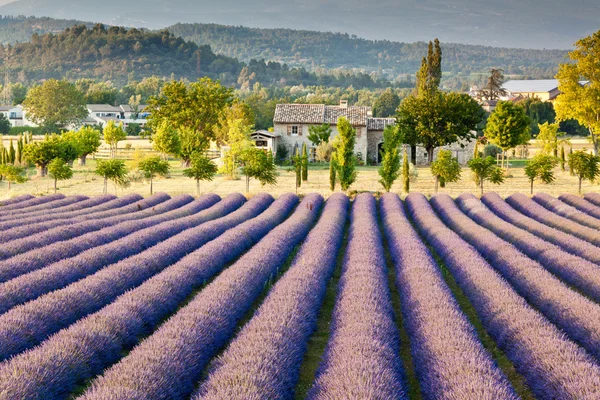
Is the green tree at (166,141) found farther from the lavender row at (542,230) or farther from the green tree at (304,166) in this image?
the lavender row at (542,230)

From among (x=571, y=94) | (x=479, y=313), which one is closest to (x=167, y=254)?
(x=479, y=313)

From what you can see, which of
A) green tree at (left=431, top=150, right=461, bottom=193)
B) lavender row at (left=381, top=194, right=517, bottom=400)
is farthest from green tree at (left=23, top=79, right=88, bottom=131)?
lavender row at (left=381, top=194, right=517, bottom=400)

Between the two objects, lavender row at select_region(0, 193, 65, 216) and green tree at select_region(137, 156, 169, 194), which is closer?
lavender row at select_region(0, 193, 65, 216)

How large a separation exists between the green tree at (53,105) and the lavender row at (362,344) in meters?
85.2

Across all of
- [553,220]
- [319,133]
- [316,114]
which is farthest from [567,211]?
[316,114]

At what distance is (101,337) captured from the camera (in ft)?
24.8

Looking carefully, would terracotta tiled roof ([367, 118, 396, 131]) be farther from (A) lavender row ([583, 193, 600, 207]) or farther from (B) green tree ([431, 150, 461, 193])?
(A) lavender row ([583, 193, 600, 207])

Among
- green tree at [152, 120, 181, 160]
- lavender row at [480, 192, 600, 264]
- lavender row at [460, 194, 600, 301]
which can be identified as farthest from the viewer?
green tree at [152, 120, 181, 160]

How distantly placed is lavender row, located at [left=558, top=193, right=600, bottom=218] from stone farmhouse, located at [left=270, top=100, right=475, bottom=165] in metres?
22.9

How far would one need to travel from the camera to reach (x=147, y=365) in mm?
6395

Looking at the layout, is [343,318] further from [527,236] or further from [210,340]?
[527,236]

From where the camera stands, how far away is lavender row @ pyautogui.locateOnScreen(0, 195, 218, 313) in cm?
1002

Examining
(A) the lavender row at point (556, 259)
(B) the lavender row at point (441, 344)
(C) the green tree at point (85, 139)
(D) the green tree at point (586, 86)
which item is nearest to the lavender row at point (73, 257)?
(B) the lavender row at point (441, 344)

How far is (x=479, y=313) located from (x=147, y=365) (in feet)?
17.7
